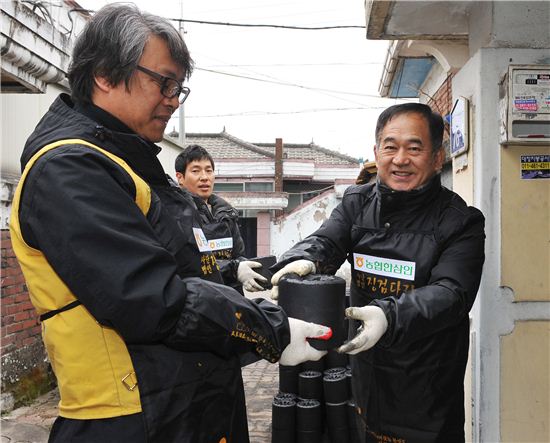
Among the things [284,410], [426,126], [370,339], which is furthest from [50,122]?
[284,410]

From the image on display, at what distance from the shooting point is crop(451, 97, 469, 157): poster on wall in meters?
2.63

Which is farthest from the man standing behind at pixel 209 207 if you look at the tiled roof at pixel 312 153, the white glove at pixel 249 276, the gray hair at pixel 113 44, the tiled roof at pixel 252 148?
the tiled roof at pixel 312 153

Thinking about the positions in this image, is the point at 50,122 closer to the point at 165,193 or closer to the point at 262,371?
the point at 165,193

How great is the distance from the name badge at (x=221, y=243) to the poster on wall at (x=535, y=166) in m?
2.43

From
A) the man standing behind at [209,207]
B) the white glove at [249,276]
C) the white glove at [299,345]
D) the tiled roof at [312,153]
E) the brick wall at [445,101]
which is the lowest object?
the white glove at [299,345]

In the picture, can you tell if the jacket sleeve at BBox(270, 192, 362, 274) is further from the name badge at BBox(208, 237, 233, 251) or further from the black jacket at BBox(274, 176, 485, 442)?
the name badge at BBox(208, 237, 233, 251)

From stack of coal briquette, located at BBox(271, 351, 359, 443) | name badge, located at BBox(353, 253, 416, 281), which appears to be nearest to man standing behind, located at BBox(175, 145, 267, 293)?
stack of coal briquette, located at BBox(271, 351, 359, 443)

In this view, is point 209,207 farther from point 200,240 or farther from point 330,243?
point 200,240

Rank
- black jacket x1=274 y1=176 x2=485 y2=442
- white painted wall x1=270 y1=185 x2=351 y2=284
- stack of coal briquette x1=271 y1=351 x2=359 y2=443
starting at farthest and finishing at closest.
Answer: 1. white painted wall x1=270 y1=185 x2=351 y2=284
2. stack of coal briquette x1=271 y1=351 x2=359 y2=443
3. black jacket x1=274 y1=176 x2=485 y2=442

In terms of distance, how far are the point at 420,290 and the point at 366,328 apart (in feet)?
0.99

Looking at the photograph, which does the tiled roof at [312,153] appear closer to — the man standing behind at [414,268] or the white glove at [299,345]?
the man standing behind at [414,268]

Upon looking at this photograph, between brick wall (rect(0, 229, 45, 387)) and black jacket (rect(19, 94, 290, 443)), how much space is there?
3453 millimetres

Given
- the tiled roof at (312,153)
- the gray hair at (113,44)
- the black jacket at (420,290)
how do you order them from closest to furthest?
1. the gray hair at (113,44)
2. the black jacket at (420,290)
3. the tiled roof at (312,153)

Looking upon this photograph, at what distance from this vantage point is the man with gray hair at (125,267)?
3.92 feet
